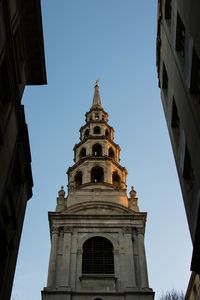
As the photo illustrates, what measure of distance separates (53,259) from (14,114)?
75.4ft

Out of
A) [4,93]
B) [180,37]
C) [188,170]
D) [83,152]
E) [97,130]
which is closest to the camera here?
[4,93]

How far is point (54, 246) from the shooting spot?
1628 inches

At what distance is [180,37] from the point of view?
2017 centimetres

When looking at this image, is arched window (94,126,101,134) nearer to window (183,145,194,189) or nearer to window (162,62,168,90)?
window (162,62,168,90)

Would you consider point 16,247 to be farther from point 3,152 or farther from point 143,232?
point 143,232

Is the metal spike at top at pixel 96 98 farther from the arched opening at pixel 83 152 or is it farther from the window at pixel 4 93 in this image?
the window at pixel 4 93

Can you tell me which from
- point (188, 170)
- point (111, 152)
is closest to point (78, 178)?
point (111, 152)

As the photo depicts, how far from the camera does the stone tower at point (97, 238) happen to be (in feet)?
123

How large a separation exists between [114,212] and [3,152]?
90.5 ft

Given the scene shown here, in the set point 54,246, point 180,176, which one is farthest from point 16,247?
point 54,246

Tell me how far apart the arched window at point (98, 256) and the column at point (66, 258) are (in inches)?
51.6

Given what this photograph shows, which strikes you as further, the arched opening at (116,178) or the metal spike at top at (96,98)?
the metal spike at top at (96,98)

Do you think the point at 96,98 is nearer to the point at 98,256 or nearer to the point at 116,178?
the point at 116,178

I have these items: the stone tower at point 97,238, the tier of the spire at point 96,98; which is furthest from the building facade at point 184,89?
the tier of the spire at point 96,98
